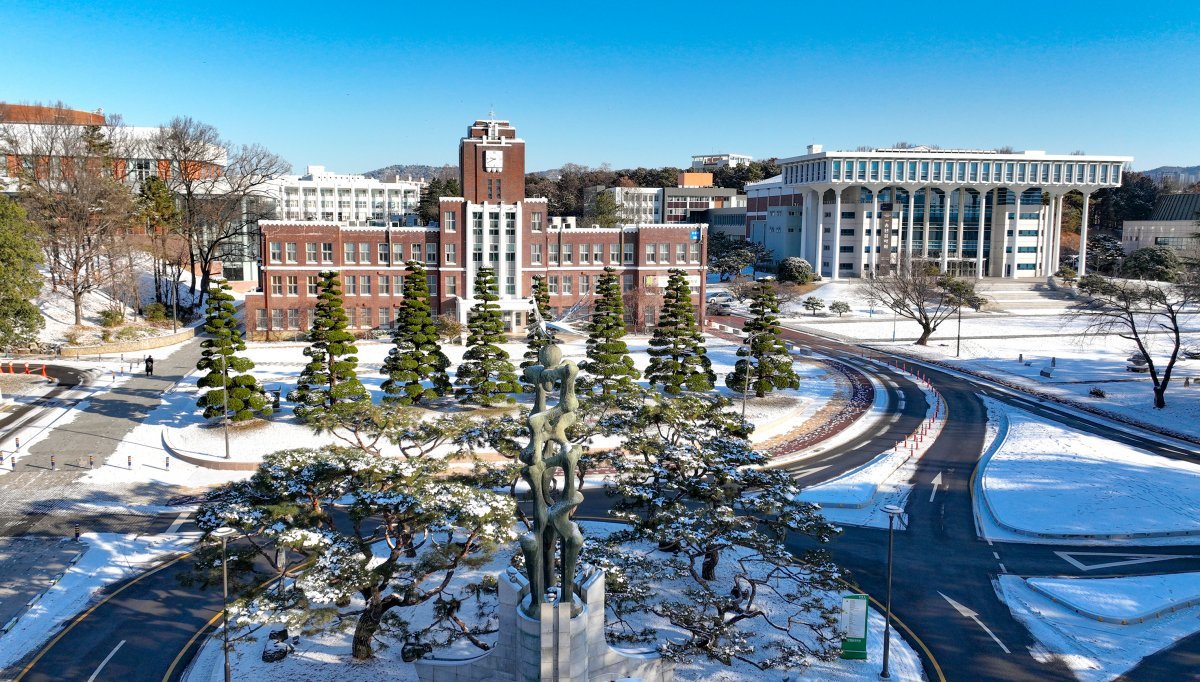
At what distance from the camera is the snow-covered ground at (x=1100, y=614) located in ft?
71.9

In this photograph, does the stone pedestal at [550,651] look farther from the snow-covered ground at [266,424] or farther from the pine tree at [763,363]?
the pine tree at [763,363]

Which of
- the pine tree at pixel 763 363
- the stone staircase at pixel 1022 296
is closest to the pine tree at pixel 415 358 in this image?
the pine tree at pixel 763 363

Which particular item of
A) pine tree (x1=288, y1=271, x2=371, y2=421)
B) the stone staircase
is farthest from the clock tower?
the stone staircase

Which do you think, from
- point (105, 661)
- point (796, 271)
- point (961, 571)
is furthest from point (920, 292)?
point (105, 661)

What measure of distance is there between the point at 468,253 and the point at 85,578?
152 feet

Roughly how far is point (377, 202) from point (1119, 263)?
354ft

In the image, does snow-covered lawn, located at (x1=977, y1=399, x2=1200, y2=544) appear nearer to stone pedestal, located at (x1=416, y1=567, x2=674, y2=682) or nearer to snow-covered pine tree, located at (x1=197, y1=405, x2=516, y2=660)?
stone pedestal, located at (x1=416, y1=567, x2=674, y2=682)

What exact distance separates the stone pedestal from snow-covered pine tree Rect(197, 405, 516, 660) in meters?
2.34

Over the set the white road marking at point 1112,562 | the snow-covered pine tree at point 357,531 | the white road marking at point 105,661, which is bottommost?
the white road marking at point 105,661

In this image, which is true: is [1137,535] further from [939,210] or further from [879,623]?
[939,210]

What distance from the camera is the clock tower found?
68688 millimetres

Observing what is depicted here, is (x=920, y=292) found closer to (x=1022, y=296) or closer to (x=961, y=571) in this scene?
(x=1022, y=296)

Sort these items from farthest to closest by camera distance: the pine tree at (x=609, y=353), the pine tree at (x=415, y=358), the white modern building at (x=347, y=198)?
the white modern building at (x=347, y=198) < the pine tree at (x=609, y=353) < the pine tree at (x=415, y=358)

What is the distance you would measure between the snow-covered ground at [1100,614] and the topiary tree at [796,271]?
75271 millimetres
